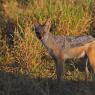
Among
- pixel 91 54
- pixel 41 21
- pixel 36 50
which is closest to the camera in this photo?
pixel 91 54

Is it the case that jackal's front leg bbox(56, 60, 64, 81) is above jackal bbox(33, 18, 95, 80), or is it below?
below

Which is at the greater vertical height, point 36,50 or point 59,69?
point 36,50

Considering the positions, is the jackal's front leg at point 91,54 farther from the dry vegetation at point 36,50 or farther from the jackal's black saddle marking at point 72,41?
the dry vegetation at point 36,50

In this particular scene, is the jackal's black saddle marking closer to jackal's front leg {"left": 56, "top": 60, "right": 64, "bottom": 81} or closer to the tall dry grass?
jackal's front leg {"left": 56, "top": 60, "right": 64, "bottom": 81}

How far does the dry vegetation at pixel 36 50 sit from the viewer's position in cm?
620

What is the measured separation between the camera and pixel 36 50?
7.35m

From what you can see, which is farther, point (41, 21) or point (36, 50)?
point (41, 21)

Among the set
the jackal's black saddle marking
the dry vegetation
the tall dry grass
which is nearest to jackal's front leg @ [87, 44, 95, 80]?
the jackal's black saddle marking

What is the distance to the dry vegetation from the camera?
6.20 metres

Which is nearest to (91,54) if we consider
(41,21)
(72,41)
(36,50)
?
(72,41)

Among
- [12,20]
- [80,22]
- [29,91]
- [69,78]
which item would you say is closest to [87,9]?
[80,22]

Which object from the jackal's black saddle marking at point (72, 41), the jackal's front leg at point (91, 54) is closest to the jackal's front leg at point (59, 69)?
the jackal's black saddle marking at point (72, 41)

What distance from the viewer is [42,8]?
8.58 metres

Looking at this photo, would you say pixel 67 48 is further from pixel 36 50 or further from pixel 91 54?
pixel 36 50
